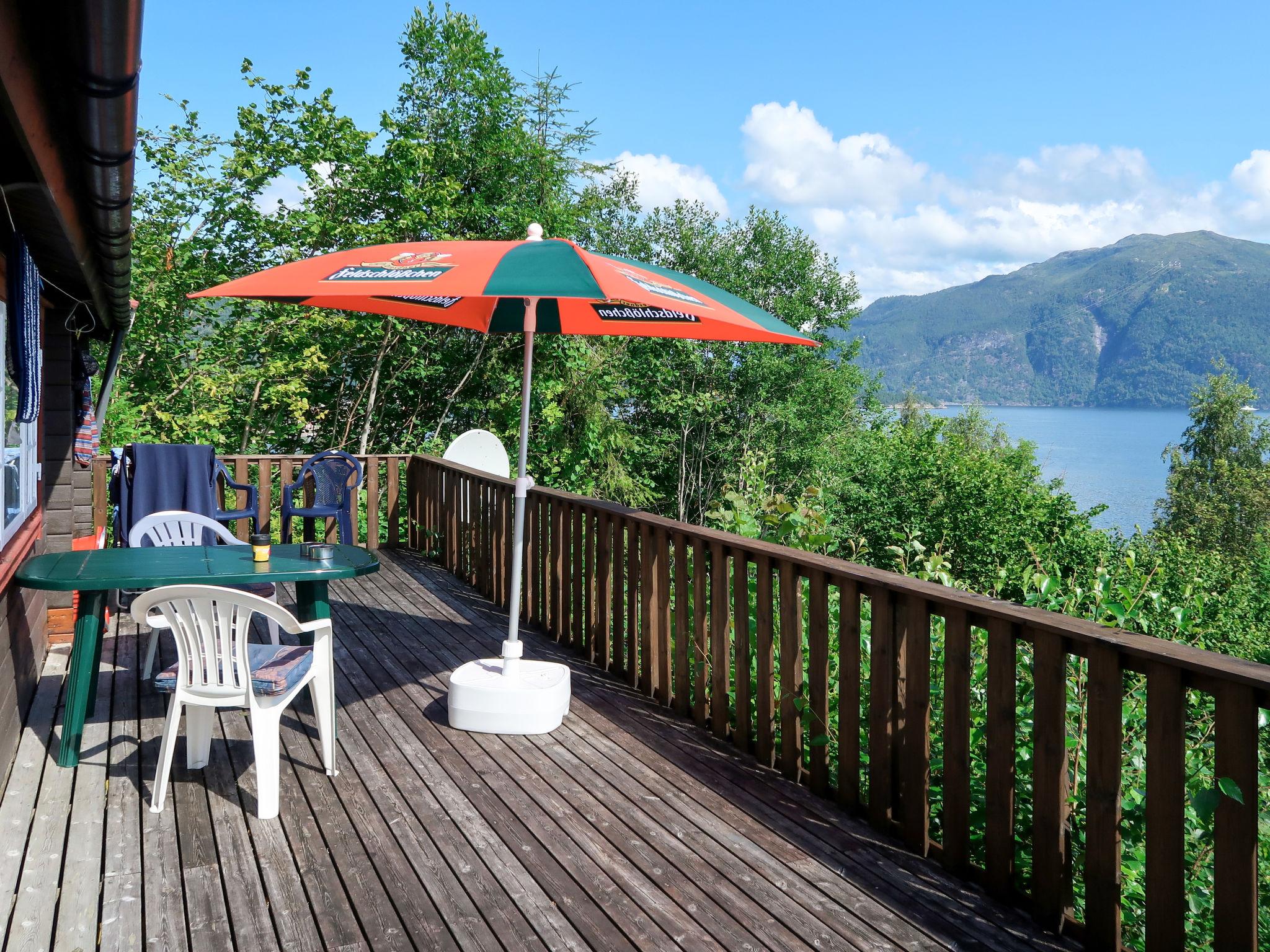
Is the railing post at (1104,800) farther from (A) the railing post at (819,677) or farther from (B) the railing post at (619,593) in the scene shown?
(B) the railing post at (619,593)

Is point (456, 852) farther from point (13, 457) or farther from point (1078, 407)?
point (1078, 407)

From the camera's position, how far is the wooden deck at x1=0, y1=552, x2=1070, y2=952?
223 centimetres

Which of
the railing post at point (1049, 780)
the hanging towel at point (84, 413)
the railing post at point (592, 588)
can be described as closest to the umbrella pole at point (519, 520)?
the railing post at point (592, 588)

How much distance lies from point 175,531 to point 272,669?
6.89 feet

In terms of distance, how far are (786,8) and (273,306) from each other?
103 ft

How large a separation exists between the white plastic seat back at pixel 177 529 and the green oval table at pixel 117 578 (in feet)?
2.70

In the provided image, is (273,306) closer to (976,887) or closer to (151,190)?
(151,190)

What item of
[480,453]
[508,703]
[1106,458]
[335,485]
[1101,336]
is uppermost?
[1101,336]

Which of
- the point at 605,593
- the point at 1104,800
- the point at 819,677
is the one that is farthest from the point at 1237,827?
the point at 605,593

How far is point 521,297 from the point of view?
126 inches

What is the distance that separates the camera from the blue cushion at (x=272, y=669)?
2.84 metres

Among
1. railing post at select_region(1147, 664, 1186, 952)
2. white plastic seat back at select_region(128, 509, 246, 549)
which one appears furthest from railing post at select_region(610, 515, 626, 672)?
railing post at select_region(1147, 664, 1186, 952)

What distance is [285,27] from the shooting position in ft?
45.9

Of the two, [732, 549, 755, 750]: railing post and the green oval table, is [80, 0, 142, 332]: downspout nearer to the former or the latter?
the green oval table
